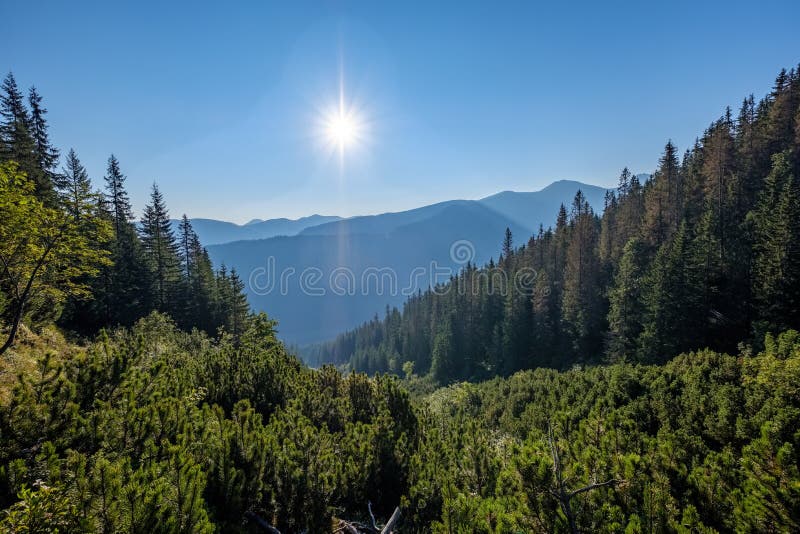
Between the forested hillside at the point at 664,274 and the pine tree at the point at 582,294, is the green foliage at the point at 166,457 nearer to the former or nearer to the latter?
the forested hillside at the point at 664,274

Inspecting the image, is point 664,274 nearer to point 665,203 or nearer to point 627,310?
point 627,310

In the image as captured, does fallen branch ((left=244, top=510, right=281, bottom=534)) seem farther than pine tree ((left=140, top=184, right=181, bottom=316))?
No

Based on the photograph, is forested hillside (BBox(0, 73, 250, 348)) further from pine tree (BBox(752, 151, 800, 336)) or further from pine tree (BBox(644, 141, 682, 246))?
pine tree (BBox(644, 141, 682, 246))

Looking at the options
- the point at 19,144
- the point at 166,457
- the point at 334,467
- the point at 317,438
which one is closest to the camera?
the point at 166,457

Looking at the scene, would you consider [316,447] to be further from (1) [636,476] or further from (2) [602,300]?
(2) [602,300]

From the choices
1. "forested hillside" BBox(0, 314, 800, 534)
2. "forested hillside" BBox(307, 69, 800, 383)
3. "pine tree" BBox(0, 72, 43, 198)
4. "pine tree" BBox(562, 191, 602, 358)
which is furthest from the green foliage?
"pine tree" BBox(562, 191, 602, 358)

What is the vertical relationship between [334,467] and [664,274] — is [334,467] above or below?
below

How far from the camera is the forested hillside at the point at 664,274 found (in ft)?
91.8

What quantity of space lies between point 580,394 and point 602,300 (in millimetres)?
34373

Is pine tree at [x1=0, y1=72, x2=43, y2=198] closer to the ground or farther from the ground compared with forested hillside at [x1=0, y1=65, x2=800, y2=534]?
farther from the ground

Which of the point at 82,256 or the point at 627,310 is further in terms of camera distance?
the point at 627,310

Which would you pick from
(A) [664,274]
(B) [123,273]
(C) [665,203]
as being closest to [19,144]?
(B) [123,273]

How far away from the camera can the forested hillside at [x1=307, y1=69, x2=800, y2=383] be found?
28.0 meters

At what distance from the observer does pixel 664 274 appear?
30344mm
